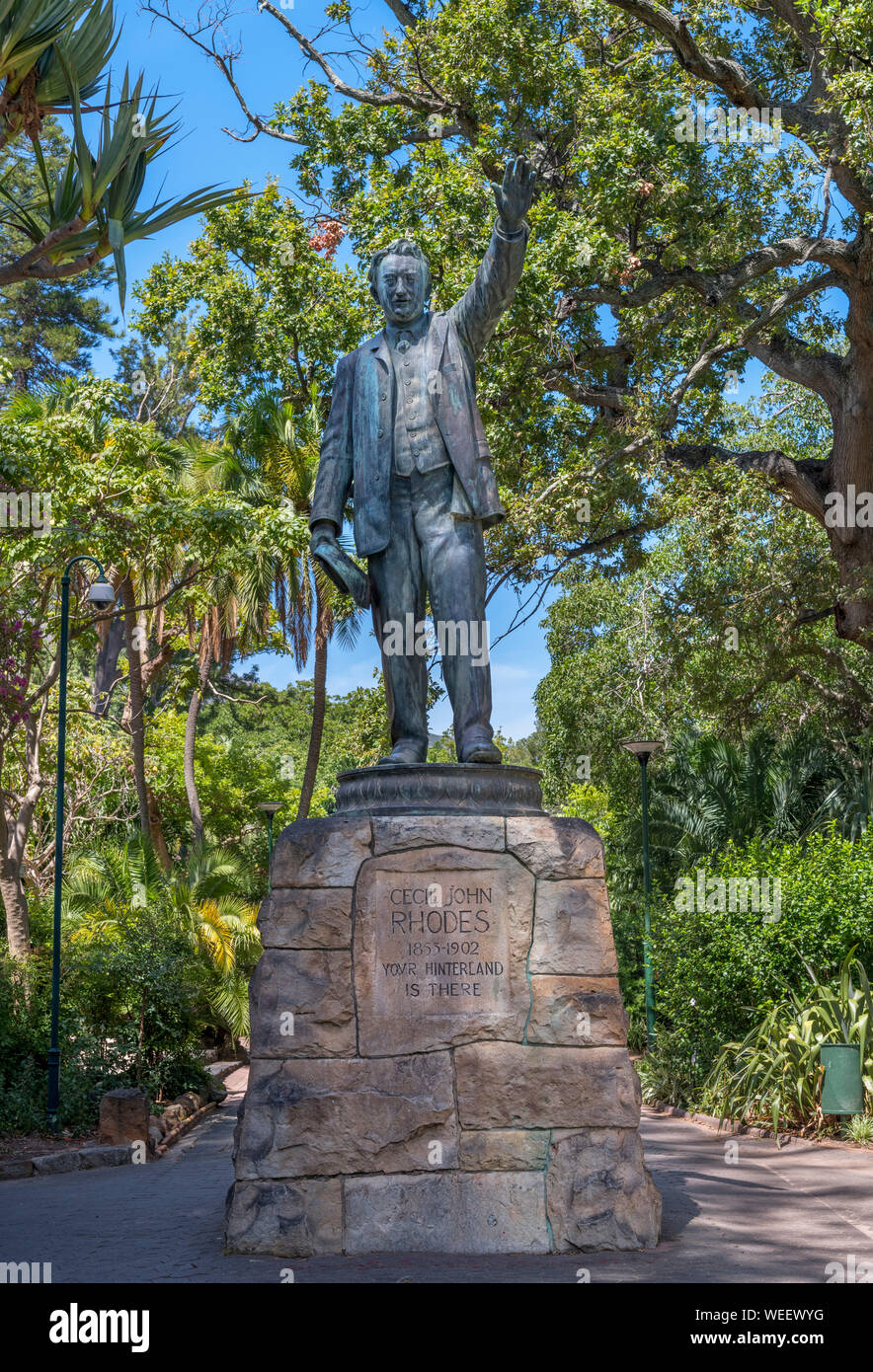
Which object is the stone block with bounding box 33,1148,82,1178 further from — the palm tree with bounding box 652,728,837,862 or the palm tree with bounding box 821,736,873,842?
the palm tree with bounding box 821,736,873,842

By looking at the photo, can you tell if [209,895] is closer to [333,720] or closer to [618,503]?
[618,503]

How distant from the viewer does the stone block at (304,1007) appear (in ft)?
17.4

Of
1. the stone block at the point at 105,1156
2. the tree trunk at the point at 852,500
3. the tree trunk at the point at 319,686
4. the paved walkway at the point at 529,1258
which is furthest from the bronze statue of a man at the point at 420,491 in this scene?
the tree trunk at the point at 319,686

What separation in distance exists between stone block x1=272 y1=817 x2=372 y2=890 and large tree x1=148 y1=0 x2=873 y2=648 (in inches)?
324

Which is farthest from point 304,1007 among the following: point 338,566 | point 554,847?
point 338,566

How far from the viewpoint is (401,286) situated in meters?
6.29

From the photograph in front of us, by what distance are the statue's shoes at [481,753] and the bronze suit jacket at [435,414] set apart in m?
1.01

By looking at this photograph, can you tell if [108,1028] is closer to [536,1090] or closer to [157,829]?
[536,1090]

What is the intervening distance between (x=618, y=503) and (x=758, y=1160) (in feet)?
26.2

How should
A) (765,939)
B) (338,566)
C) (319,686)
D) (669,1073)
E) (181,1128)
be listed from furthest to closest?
(319,686) → (669,1073) → (181,1128) → (765,939) → (338,566)

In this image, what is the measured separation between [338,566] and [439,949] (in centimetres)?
182

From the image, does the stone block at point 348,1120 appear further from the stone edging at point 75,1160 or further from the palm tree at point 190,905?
the palm tree at point 190,905

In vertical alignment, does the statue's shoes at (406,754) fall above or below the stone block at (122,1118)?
above

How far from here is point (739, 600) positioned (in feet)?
48.4
